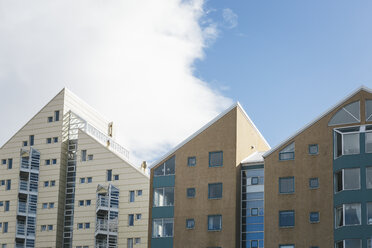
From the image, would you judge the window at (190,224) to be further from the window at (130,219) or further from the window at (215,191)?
the window at (130,219)

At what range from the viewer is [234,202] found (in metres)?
63.2

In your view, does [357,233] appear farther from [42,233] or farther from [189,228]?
[42,233]

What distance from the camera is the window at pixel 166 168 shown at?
219 ft

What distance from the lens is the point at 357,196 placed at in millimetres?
57125

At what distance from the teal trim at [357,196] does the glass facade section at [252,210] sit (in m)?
7.51

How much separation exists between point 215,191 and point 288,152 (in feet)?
24.8

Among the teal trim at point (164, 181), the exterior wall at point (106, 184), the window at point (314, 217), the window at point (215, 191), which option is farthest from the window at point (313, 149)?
the exterior wall at point (106, 184)

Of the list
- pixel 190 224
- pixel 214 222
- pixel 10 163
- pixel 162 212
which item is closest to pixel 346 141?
pixel 214 222

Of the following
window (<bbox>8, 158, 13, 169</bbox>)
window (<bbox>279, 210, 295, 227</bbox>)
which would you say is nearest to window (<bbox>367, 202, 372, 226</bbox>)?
window (<bbox>279, 210, 295, 227</bbox>)

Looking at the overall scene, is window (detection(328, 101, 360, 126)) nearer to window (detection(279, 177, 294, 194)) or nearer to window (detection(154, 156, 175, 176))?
window (detection(279, 177, 294, 194))

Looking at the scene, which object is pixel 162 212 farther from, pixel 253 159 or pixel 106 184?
pixel 106 184

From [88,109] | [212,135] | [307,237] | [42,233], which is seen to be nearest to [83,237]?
[42,233]

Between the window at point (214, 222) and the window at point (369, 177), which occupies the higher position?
the window at point (369, 177)

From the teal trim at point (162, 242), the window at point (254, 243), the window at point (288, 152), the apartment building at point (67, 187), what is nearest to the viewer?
the window at point (288, 152)
